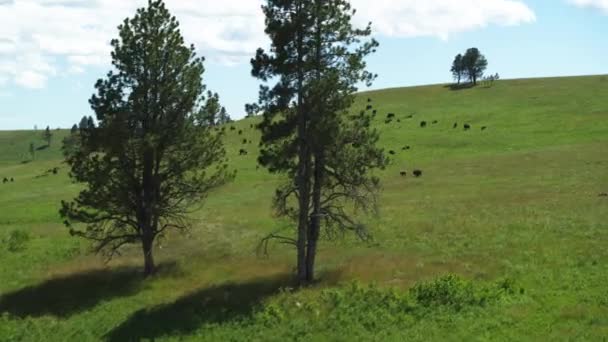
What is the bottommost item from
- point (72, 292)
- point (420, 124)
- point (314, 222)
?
point (72, 292)

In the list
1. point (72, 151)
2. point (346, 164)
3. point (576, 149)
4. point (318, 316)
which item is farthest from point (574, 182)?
point (72, 151)

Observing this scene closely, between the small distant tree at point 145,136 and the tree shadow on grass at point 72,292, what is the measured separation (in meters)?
1.88

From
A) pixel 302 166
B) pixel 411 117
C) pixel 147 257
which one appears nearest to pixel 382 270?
pixel 302 166

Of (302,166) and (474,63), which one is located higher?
(474,63)

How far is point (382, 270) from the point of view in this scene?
31.0 meters

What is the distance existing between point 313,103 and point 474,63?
124390 millimetres

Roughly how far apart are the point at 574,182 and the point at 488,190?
6.73 meters

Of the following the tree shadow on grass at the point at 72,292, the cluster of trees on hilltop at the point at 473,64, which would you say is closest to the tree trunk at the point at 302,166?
the tree shadow on grass at the point at 72,292

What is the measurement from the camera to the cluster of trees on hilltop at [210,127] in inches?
1166

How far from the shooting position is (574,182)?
50.5 m

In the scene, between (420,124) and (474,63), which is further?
(474,63)

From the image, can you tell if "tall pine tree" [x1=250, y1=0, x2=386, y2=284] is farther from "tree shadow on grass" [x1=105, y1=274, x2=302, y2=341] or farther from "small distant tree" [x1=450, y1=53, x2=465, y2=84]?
"small distant tree" [x1=450, y1=53, x2=465, y2=84]

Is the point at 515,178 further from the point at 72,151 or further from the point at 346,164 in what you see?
the point at 72,151

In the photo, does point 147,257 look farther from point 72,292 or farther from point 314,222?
point 314,222
